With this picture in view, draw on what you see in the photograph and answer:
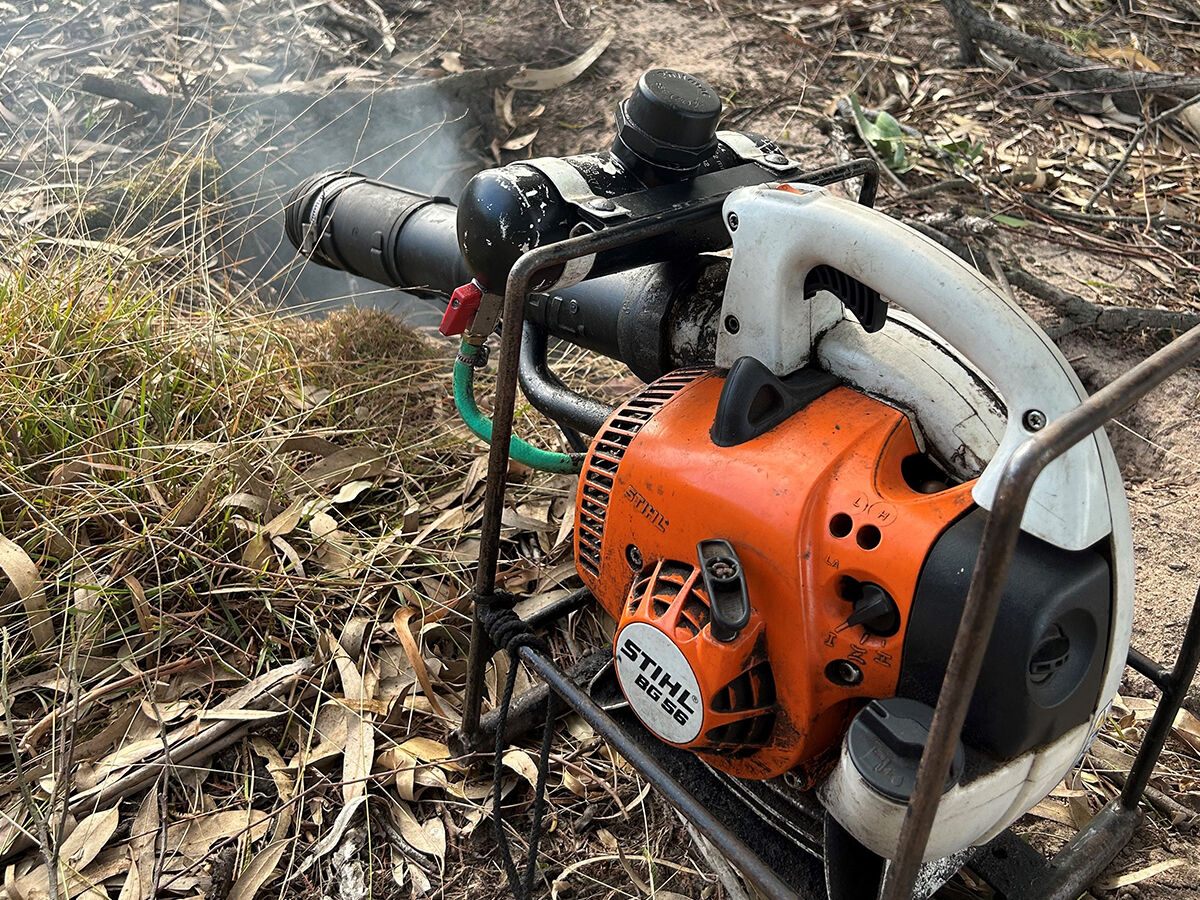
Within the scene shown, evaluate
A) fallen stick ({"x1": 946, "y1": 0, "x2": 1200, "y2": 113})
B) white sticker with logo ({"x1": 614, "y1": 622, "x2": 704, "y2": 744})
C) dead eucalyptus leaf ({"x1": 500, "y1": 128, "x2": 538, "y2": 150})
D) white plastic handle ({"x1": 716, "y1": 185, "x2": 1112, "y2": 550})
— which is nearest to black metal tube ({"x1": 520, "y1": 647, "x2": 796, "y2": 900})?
white sticker with logo ({"x1": 614, "y1": 622, "x2": 704, "y2": 744})

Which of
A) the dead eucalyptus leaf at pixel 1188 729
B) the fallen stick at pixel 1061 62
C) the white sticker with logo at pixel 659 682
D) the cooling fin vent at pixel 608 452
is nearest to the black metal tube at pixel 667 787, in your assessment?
the white sticker with logo at pixel 659 682

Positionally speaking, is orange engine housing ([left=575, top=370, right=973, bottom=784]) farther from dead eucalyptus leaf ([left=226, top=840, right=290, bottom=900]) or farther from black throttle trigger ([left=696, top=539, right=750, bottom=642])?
dead eucalyptus leaf ([left=226, top=840, right=290, bottom=900])

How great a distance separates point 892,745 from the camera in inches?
45.1

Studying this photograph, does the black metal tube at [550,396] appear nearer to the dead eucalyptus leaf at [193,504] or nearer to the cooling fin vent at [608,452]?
the cooling fin vent at [608,452]

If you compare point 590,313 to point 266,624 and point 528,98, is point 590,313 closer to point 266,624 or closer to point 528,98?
point 266,624

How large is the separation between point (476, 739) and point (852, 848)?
0.83 metres

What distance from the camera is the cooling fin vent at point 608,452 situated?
1.52 m

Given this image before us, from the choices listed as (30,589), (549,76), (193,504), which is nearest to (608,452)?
(193,504)

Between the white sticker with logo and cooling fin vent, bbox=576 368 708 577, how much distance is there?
220 millimetres

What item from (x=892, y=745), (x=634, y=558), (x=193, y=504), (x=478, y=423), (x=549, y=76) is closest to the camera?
(x=892, y=745)

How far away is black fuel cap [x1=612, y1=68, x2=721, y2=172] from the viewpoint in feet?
5.23

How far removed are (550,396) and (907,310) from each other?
2.38ft

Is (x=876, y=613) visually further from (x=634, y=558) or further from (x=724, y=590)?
(x=634, y=558)

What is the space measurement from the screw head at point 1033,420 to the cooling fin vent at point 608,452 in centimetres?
52
